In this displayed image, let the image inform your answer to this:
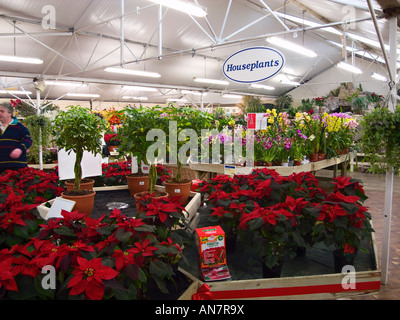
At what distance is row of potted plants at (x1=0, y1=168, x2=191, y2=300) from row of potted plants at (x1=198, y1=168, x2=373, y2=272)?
480 mm

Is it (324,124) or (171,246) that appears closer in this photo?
(171,246)

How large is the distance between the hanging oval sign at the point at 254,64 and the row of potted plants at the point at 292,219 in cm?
216

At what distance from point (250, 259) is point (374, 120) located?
146 cm

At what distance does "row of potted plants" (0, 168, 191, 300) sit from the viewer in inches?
40.6

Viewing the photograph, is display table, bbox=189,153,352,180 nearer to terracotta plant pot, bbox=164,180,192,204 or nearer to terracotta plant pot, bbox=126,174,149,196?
terracotta plant pot, bbox=164,180,192,204

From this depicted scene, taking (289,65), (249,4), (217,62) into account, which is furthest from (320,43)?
(249,4)

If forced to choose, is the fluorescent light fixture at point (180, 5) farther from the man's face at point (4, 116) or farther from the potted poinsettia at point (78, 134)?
the potted poinsettia at point (78, 134)

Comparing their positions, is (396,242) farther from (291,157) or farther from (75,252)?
(75,252)

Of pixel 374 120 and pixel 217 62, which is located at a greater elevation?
pixel 217 62

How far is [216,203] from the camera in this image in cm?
215

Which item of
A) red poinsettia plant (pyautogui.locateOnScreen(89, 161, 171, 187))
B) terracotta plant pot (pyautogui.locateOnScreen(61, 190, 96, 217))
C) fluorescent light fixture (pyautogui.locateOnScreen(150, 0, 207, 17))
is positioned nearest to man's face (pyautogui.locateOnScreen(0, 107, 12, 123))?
red poinsettia plant (pyautogui.locateOnScreen(89, 161, 171, 187))

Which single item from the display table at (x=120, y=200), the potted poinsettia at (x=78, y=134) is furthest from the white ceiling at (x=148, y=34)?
the potted poinsettia at (x=78, y=134)

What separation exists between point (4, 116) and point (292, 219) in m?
3.01
